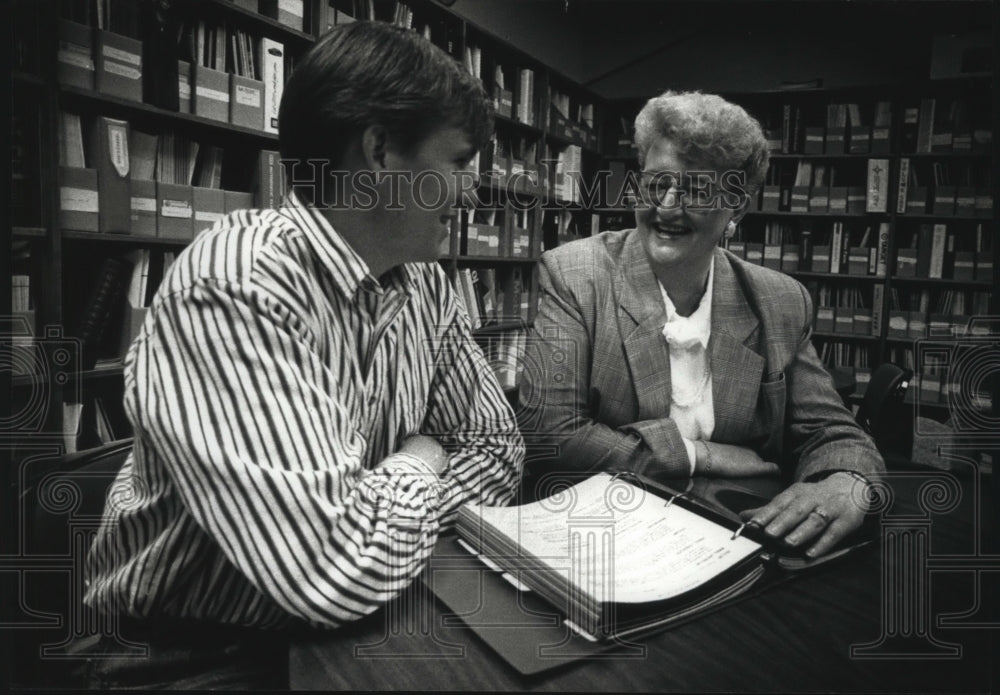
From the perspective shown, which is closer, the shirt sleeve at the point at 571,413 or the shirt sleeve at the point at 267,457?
the shirt sleeve at the point at 267,457

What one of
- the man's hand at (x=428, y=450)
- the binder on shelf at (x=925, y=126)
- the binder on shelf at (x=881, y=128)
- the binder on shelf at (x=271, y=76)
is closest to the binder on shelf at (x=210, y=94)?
the binder on shelf at (x=271, y=76)

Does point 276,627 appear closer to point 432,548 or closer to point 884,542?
point 432,548

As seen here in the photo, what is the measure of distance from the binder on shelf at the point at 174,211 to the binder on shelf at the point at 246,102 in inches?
13.2

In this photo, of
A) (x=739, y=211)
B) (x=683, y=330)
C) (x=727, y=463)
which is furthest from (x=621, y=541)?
(x=739, y=211)

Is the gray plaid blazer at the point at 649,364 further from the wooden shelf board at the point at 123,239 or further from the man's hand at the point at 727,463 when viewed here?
the wooden shelf board at the point at 123,239

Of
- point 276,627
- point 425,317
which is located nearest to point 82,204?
point 425,317

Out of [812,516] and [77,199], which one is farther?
[77,199]

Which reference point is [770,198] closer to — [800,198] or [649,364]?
[800,198]

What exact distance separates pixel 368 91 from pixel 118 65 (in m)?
1.12

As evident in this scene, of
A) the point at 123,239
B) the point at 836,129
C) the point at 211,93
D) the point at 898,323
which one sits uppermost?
the point at 836,129

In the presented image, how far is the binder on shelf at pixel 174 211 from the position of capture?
1.64m

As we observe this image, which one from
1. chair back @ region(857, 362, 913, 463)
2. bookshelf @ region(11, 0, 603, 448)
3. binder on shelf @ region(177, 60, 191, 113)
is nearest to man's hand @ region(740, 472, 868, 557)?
bookshelf @ region(11, 0, 603, 448)

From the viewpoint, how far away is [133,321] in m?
1.35

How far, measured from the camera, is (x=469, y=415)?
3.61 feet
